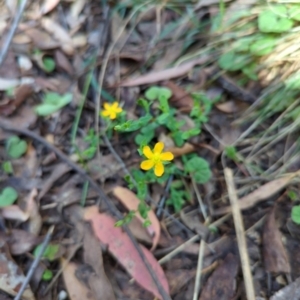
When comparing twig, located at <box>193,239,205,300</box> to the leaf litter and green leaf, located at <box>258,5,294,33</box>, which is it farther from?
green leaf, located at <box>258,5,294,33</box>

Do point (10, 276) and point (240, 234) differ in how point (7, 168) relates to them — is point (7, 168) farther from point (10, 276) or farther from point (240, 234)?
point (240, 234)

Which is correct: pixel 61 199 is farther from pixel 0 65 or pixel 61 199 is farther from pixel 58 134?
pixel 0 65

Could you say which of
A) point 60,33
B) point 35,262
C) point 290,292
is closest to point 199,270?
point 290,292

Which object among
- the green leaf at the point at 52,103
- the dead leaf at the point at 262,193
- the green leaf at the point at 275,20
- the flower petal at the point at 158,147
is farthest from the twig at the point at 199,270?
the green leaf at the point at 275,20

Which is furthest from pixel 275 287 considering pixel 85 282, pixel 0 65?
pixel 0 65

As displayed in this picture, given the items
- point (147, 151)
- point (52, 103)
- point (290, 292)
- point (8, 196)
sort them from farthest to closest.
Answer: point (52, 103) → point (8, 196) → point (290, 292) → point (147, 151)

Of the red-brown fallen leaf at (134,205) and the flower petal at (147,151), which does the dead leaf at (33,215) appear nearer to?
the red-brown fallen leaf at (134,205)
